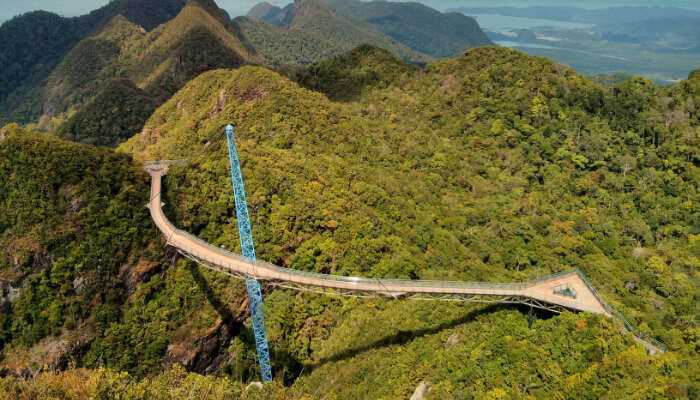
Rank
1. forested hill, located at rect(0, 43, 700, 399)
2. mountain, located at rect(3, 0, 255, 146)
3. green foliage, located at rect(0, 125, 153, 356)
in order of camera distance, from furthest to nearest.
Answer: mountain, located at rect(3, 0, 255, 146) < green foliage, located at rect(0, 125, 153, 356) < forested hill, located at rect(0, 43, 700, 399)

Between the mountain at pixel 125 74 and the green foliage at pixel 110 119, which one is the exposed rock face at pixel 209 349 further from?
the mountain at pixel 125 74

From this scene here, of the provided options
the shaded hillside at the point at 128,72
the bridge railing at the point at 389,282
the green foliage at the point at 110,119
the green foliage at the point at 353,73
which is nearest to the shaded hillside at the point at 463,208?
the bridge railing at the point at 389,282

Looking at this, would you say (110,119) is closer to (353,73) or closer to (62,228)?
(353,73)

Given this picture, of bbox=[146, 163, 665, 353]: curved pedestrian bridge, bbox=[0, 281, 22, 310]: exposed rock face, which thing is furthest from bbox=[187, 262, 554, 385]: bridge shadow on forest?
bbox=[0, 281, 22, 310]: exposed rock face

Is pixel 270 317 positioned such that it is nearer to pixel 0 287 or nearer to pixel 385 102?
pixel 0 287

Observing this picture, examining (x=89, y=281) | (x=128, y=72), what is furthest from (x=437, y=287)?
(x=128, y=72)

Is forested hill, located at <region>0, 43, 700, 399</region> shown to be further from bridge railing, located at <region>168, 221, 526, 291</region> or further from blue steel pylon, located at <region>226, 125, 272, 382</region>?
bridge railing, located at <region>168, 221, 526, 291</region>
